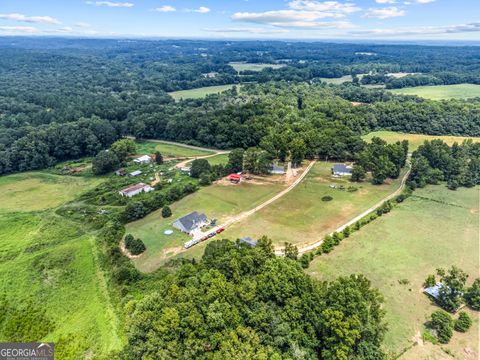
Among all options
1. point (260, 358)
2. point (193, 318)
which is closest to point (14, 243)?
point (193, 318)

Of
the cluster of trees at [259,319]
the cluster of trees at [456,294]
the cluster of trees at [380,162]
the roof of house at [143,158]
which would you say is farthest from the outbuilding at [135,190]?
the cluster of trees at [456,294]

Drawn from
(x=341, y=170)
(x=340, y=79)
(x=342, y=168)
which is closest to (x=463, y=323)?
(x=341, y=170)

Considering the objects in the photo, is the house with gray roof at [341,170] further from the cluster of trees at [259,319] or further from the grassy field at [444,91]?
the grassy field at [444,91]

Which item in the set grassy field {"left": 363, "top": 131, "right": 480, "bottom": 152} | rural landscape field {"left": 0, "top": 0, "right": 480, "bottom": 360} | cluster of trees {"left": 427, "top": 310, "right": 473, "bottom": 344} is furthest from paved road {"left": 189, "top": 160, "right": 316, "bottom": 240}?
grassy field {"left": 363, "top": 131, "right": 480, "bottom": 152}

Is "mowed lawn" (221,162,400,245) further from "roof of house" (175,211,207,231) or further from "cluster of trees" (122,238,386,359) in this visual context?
"cluster of trees" (122,238,386,359)

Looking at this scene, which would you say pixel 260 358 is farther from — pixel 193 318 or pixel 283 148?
pixel 283 148
